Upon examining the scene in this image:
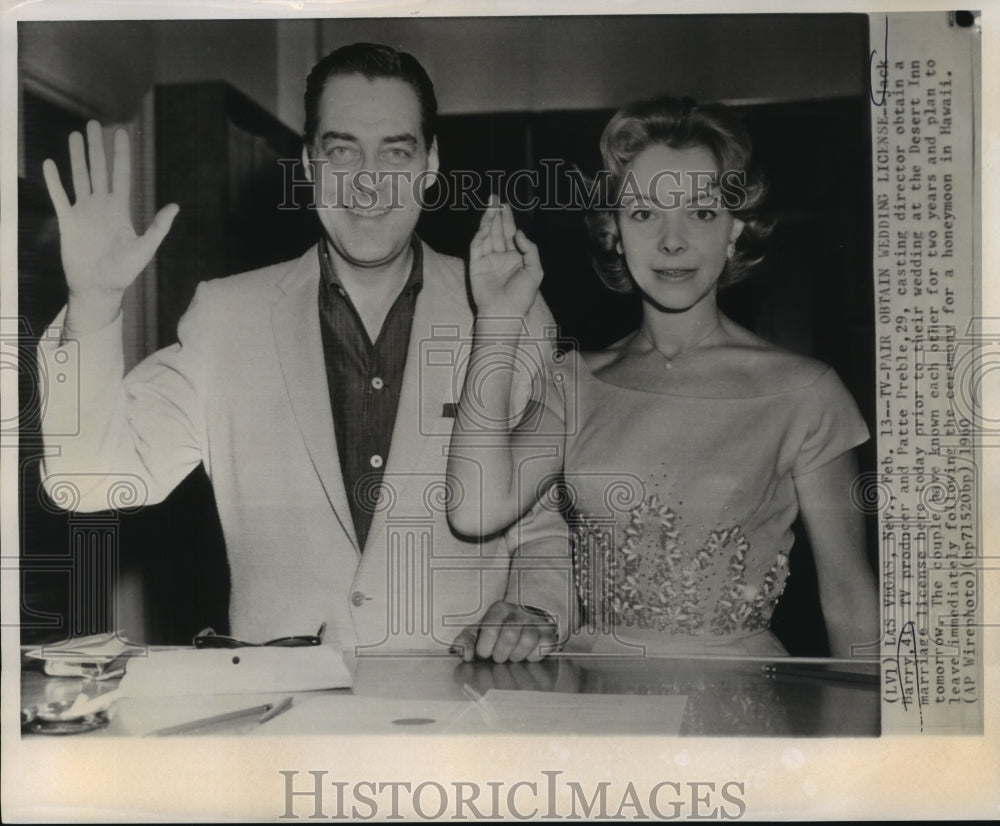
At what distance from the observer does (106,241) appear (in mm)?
2143

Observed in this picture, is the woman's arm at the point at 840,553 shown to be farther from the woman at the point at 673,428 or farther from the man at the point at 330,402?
the man at the point at 330,402

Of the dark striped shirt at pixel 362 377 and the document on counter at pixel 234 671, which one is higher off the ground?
the dark striped shirt at pixel 362 377

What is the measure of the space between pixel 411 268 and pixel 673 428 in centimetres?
70

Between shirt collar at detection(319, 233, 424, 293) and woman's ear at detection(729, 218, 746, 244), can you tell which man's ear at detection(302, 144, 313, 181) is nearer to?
shirt collar at detection(319, 233, 424, 293)

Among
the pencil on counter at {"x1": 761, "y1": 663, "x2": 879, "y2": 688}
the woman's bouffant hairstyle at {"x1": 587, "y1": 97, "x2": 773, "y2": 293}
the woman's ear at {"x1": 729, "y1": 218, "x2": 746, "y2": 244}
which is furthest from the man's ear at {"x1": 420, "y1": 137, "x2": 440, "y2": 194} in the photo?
the pencil on counter at {"x1": 761, "y1": 663, "x2": 879, "y2": 688}

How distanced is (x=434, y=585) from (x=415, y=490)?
8.7 inches

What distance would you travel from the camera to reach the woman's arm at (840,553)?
2.12 metres

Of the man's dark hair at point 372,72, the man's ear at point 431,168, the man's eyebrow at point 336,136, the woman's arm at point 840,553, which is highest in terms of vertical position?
the man's dark hair at point 372,72

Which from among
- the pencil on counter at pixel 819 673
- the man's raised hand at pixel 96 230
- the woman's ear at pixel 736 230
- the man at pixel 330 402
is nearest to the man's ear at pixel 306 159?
the man at pixel 330 402

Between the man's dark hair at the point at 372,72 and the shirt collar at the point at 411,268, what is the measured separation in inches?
9.0

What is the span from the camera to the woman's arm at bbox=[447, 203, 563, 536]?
2.12 meters

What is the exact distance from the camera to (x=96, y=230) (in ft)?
7.03

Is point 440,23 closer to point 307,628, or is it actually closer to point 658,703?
point 307,628

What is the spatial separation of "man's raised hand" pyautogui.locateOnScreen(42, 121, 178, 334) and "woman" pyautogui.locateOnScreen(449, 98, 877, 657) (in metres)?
0.83
